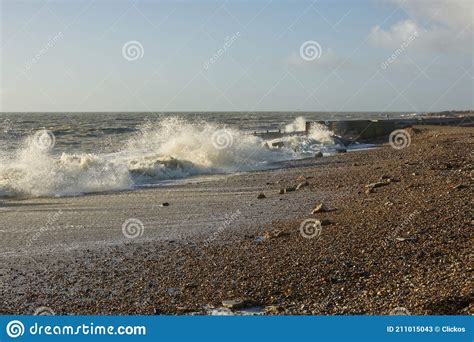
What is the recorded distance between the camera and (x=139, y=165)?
19.6 metres

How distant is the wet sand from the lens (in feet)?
20.2

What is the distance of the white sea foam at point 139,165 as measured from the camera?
625 inches

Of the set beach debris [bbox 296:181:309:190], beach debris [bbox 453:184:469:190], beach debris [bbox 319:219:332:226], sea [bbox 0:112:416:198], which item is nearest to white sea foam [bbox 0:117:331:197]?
sea [bbox 0:112:416:198]

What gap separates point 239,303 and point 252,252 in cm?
213

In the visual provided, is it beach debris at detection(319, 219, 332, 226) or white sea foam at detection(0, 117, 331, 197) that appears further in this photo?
white sea foam at detection(0, 117, 331, 197)

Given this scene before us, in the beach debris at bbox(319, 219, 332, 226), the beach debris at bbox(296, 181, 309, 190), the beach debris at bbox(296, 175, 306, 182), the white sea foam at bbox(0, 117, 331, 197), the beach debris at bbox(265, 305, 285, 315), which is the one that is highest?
the white sea foam at bbox(0, 117, 331, 197)

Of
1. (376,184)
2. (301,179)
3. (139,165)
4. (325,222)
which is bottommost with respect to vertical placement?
(325,222)

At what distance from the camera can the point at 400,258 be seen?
713cm

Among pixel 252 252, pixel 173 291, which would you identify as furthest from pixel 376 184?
pixel 173 291

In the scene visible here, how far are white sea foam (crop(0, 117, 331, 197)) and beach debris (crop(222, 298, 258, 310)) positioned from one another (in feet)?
32.6

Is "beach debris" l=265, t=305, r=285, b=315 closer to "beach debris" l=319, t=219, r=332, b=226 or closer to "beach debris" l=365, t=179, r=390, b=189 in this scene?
"beach debris" l=319, t=219, r=332, b=226

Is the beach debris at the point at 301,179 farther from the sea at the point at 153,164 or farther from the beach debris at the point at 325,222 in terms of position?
the beach debris at the point at 325,222

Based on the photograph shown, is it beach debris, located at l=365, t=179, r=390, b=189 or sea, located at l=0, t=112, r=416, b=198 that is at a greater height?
sea, located at l=0, t=112, r=416, b=198

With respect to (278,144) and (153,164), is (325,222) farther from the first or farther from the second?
(278,144)
